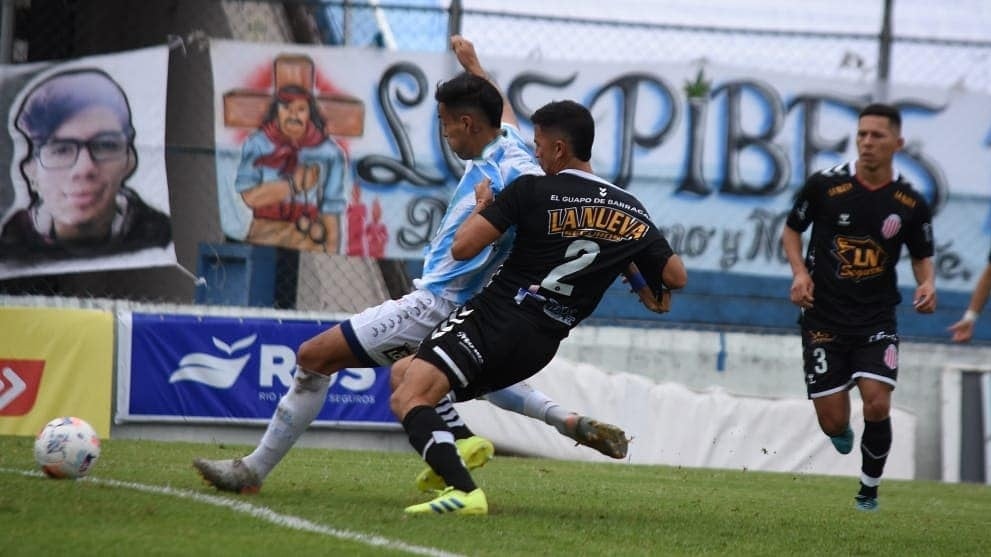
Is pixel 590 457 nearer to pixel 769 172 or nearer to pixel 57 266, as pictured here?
pixel 769 172

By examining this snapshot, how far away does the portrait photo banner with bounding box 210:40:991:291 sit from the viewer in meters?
13.1

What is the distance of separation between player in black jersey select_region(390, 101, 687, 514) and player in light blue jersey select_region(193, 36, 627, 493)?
8.6 inches

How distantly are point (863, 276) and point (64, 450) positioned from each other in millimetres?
4631

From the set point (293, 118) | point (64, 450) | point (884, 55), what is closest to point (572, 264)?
point (64, 450)

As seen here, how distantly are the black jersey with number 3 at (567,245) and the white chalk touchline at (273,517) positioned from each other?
53.8 inches

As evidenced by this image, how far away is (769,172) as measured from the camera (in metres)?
13.6

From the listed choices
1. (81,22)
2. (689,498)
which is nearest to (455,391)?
(689,498)

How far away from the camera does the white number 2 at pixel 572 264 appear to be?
6.51 m

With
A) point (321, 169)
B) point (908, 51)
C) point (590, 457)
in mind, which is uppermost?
point (908, 51)

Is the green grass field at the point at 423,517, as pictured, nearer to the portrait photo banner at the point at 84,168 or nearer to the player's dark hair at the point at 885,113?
the player's dark hair at the point at 885,113

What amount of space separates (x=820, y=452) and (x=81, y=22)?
27.8 feet

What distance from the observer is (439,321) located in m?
6.87

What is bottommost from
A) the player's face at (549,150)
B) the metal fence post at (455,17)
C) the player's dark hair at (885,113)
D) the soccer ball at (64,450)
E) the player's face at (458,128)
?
the soccer ball at (64,450)

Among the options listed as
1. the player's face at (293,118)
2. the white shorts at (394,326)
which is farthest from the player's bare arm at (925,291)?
the player's face at (293,118)
